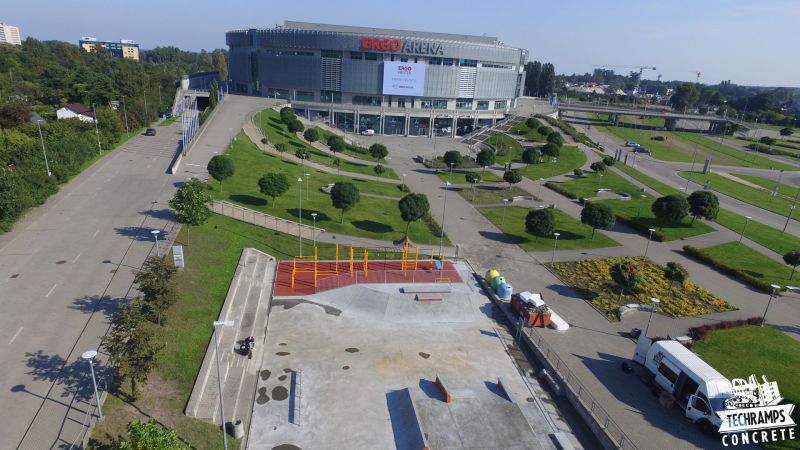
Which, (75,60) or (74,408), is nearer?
(74,408)

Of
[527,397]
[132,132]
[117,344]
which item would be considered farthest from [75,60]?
[527,397]

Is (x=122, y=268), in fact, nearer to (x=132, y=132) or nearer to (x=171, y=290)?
(x=171, y=290)

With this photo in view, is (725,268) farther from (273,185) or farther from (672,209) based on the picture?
(273,185)

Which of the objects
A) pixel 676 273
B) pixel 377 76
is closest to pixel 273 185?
pixel 676 273

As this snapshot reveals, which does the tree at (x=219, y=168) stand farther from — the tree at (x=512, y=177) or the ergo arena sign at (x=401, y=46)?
the ergo arena sign at (x=401, y=46)

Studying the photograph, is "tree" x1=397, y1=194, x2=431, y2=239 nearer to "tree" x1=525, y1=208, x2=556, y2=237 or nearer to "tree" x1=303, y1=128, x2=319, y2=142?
"tree" x1=525, y1=208, x2=556, y2=237

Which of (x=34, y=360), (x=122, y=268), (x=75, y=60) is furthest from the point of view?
(x=75, y=60)

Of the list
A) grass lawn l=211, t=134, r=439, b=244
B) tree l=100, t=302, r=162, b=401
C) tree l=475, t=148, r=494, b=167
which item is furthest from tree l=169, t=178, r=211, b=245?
tree l=475, t=148, r=494, b=167
